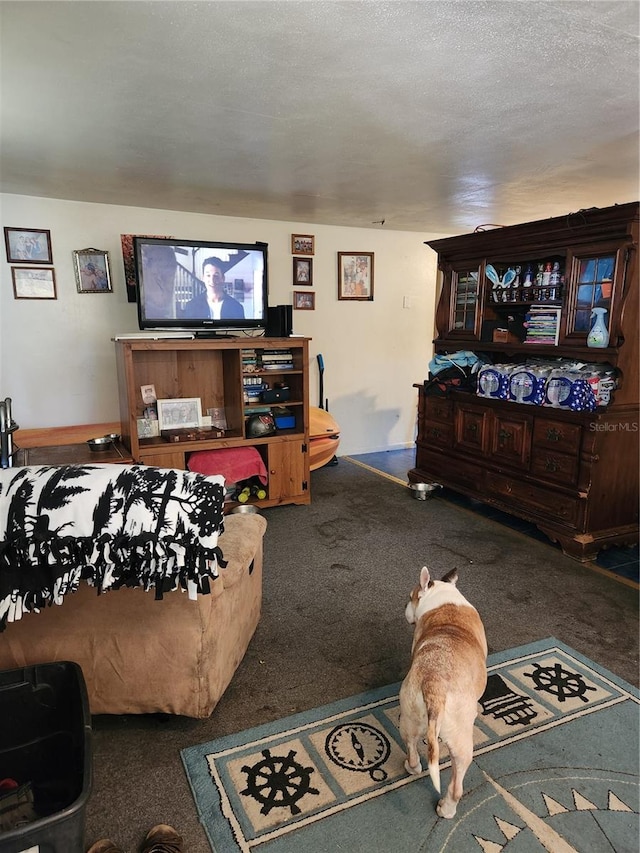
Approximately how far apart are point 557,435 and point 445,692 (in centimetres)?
234

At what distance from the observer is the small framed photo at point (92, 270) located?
4188 mm

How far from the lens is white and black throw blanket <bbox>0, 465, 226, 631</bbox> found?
1366 millimetres

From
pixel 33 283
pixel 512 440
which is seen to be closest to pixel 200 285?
pixel 33 283

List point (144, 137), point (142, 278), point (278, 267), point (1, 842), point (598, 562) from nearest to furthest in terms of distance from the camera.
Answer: point (1, 842)
point (144, 137)
point (598, 562)
point (142, 278)
point (278, 267)

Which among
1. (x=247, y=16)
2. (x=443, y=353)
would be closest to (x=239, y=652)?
(x=247, y=16)

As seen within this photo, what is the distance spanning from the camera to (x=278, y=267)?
16.5 feet

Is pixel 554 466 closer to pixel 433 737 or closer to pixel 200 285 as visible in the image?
pixel 433 737

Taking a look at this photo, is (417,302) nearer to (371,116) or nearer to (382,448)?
(382,448)

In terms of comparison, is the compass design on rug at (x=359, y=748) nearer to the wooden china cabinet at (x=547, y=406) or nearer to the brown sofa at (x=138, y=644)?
the brown sofa at (x=138, y=644)

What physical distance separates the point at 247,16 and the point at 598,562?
3275mm

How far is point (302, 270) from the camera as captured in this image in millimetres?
5133

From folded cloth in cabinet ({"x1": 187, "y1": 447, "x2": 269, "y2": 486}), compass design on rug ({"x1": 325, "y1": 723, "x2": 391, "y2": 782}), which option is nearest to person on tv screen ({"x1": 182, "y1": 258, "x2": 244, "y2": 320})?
folded cloth in cabinet ({"x1": 187, "y1": 447, "x2": 269, "y2": 486})

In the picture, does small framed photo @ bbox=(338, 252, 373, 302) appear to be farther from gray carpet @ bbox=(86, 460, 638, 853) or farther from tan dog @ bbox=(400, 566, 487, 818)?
tan dog @ bbox=(400, 566, 487, 818)

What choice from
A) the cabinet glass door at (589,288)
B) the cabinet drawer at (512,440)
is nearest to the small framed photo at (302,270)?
the cabinet drawer at (512,440)
